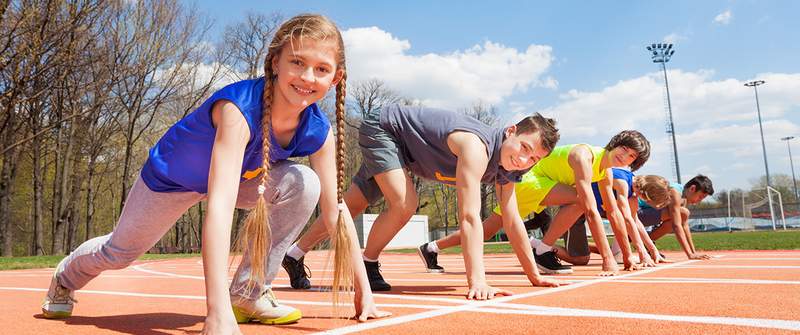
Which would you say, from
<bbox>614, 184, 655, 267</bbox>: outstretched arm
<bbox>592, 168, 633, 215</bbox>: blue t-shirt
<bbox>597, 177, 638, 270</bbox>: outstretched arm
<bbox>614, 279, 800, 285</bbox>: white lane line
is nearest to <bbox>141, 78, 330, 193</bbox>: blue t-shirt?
<bbox>614, 279, 800, 285</bbox>: white lane line

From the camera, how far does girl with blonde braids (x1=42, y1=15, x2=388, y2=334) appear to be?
2.10 metres

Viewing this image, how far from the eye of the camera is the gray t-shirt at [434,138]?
3.75 metres

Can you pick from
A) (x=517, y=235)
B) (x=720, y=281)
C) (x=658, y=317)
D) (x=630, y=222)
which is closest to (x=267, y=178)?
(x=658, y=317)

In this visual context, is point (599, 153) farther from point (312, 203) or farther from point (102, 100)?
point (102, 100)

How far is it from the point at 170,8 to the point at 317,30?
18.3 meters

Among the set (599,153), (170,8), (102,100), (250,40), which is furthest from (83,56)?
(599,153)

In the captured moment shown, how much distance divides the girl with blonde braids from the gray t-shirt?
1.32m

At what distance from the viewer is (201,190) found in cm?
247

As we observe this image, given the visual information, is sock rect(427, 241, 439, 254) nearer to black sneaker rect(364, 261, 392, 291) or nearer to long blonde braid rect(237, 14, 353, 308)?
black sneaker rect(364, 261, 392, 291)

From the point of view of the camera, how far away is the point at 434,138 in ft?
12.7

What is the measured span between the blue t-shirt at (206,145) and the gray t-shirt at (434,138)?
1.40 meters

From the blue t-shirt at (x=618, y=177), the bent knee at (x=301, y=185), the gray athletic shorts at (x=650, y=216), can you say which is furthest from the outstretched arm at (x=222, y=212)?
the gray athletic shorts at (x=650, y=216)

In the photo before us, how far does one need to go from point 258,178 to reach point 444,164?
1674mm

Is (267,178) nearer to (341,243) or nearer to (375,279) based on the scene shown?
(341,243)
